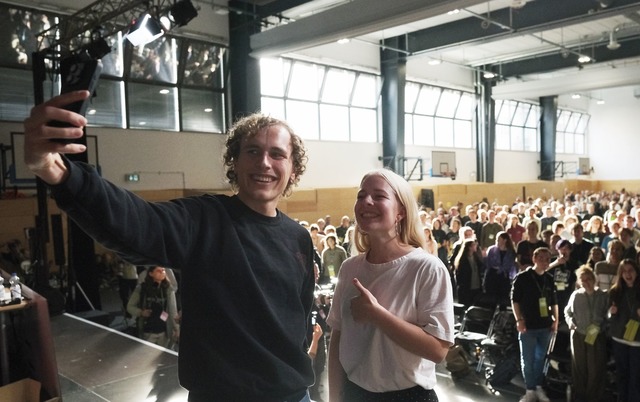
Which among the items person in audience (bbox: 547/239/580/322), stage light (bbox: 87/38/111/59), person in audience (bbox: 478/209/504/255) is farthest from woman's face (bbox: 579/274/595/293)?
stage light (bbox: 87/38/111/59)

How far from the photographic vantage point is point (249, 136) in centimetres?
153

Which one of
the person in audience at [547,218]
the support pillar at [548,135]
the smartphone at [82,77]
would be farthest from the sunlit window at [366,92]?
the smartphone at [82,77]

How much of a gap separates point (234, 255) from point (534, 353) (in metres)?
4.88

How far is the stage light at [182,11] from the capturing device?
8.46m

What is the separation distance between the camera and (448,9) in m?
8.96

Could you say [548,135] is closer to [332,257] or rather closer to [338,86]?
[338,86]

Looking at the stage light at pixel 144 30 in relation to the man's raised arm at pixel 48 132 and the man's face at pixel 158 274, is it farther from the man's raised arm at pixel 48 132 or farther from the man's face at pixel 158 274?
the man's raised arm at pixel 48 132

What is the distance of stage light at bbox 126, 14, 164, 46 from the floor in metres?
4.58

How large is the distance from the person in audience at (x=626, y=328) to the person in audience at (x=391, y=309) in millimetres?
3904

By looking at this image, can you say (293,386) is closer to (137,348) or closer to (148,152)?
(137,348)

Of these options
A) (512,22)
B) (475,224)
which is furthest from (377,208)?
(512,22)

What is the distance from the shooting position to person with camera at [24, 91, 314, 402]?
116 cm

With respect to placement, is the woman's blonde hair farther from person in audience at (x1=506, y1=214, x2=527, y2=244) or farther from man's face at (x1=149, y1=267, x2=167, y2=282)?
person in audience at (x1=506, y1=214, x2=527, y2=244)

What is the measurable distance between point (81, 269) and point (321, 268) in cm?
436
